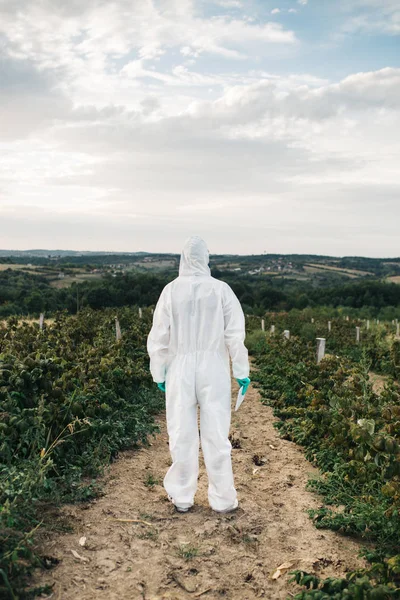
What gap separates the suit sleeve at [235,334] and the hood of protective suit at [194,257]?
285 millimetres

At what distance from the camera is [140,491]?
432 cm

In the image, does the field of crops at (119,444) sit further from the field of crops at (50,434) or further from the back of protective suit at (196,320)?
the back of protective suit at (196,320)

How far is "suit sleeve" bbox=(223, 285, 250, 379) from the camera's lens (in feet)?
13.3

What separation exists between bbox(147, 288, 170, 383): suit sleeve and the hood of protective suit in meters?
0.28

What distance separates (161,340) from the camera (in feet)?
13.5

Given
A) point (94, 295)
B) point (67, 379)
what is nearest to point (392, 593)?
point (67, 379)

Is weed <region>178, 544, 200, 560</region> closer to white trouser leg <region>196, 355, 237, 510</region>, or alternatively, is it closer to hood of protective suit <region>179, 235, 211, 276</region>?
white trouser leg <region>196, 355, 237, 510</region>

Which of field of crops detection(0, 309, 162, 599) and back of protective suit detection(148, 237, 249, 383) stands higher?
back of protective suit detection(148, 237, 249, 383)

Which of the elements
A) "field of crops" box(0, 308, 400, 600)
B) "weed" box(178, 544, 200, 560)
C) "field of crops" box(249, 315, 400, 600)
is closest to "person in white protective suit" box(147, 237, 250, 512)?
"weed" box(178, 544, 200, 560)

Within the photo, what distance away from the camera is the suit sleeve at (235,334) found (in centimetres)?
406

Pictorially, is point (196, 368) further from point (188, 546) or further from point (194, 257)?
point (188, 546)

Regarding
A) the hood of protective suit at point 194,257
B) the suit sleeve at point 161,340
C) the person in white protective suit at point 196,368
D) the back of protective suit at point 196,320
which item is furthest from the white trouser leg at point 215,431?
the hood of protective suit at point 194,257

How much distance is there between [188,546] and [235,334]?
5.22 feet

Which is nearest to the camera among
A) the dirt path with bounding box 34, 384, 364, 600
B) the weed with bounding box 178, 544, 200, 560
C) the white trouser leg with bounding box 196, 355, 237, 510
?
the dirt path with bounding box 34, 384, 364, 600
